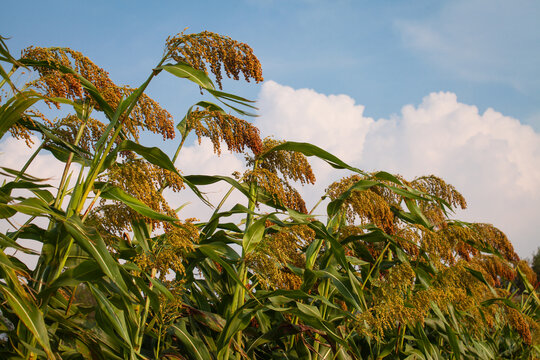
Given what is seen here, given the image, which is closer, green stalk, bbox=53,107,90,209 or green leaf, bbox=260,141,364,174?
green stalk, bbox=53,107,90,209

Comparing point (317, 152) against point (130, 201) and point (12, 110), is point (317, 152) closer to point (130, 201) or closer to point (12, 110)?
point (130, 201)

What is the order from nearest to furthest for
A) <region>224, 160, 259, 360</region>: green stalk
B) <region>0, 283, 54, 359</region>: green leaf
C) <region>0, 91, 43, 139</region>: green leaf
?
<region>0, 283, 54, 359</region>: green leaf < <region>0, 91, 43, 139</region>: green leaf < <region>224, 160, 259, 360</region>: green stalk

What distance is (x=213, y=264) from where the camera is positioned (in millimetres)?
3066

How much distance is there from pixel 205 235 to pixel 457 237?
6.39ft

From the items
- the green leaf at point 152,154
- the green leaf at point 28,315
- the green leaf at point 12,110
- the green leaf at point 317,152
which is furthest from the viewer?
the green leaf at point 317,152

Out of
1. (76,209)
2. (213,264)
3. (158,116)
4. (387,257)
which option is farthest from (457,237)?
(76,209)

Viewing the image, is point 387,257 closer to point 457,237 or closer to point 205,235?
point 457,237

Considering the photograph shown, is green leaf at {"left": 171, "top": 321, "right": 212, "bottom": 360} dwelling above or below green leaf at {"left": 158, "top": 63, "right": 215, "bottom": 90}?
below

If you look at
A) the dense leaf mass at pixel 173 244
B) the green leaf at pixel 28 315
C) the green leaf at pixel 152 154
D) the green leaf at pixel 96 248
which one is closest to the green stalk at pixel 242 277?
the dense leaf mass at pixel 173 244

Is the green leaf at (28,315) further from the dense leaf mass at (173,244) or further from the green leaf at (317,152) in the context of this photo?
the green leaf at (317,152)

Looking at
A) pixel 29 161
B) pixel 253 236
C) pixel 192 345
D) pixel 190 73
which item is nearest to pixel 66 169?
pixel 29 161

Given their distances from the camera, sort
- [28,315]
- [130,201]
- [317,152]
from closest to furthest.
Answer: [28,315] → [130,201] → [317,152]

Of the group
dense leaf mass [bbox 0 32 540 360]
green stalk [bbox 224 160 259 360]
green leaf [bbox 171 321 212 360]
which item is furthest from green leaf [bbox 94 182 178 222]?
green leaf [bbox 171 321 212 360]

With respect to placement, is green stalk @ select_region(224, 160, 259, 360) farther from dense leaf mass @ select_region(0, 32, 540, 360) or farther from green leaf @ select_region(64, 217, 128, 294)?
green leaf @ select_region(64, 217, 128, 294)
